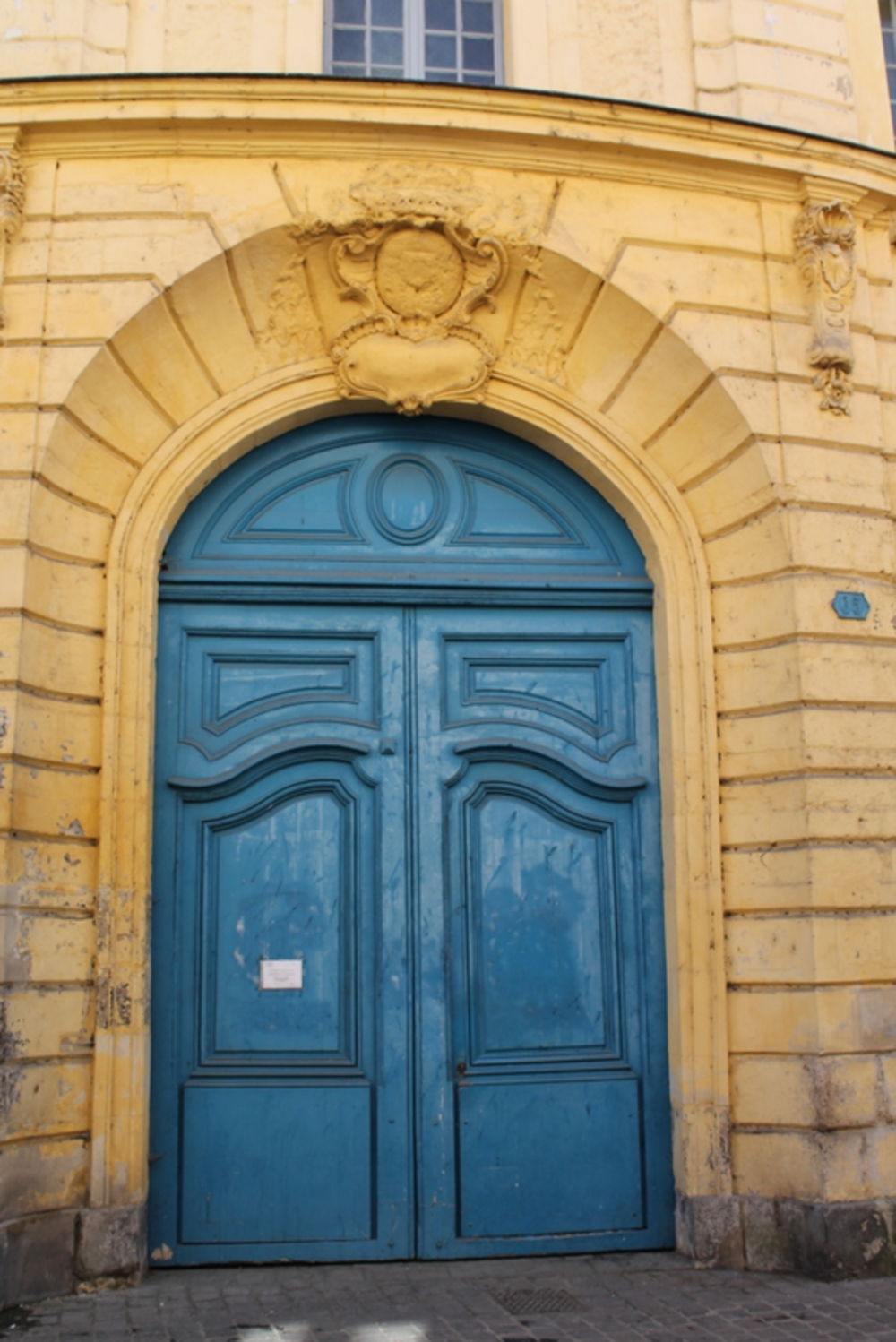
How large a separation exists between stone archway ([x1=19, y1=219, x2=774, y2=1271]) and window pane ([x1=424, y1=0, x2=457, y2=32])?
4.36 feet

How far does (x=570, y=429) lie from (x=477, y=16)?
2039mm

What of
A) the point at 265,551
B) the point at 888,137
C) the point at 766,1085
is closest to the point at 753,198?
the point at 888,137

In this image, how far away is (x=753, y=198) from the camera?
564cm

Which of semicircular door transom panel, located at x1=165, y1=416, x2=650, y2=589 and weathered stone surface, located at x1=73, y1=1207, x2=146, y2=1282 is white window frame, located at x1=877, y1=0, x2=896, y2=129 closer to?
semicircular door transom panel, located at x1=165, y1=416, x2=650, y2=589

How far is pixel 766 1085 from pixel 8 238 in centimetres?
444

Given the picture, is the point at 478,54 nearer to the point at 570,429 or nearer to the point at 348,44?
the point at 348,44

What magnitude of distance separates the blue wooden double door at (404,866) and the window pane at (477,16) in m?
1.87

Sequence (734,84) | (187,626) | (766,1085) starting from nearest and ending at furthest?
(766,1085) < (187,626) < (734,84)

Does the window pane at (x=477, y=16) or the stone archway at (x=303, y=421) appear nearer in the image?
the stone archway at (x=303, y=421)

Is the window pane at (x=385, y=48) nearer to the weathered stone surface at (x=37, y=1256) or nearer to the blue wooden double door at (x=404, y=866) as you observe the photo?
the blue wooden double door at (x=404, y=866)

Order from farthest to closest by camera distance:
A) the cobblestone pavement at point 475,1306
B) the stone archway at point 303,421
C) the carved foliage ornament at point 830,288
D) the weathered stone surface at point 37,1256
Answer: the carved foliage ornament at point 830,288, the stone archway at point 303,421, the weathered stone surface at point 37,1256, the cobblestone pavement at point 475,1306

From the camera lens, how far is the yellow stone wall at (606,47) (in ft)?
18.1

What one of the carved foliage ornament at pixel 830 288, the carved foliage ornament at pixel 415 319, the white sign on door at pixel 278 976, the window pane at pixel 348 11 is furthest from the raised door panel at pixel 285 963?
the window pane at pixel 348 11

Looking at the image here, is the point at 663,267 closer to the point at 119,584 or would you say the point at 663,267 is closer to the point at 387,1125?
the point at 119,584
